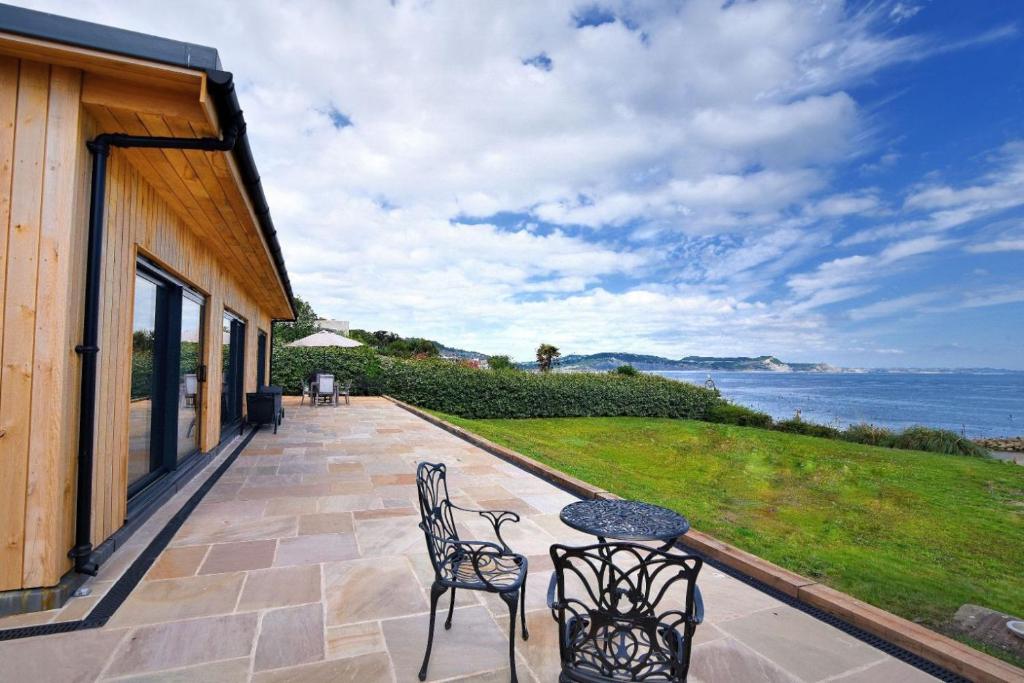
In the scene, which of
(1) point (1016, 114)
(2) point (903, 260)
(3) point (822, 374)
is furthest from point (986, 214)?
(3) point (822, 374)

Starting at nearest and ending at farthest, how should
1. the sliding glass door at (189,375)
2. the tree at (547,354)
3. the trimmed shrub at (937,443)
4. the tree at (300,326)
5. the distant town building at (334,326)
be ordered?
the sliding glass door at (189,375) < the trimmed shrub at (937,443) < the tree at (300,326) < the tree at (547,354) < the distant town building at (334,326)

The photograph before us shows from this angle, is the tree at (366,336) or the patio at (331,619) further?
the tree at (366,336)

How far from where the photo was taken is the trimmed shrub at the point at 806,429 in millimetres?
14500

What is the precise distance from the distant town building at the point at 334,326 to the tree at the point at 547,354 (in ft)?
57.6

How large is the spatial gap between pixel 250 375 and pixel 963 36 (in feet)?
51.3

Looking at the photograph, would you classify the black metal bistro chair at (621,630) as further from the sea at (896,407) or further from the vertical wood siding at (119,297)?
the sea at (896,407)

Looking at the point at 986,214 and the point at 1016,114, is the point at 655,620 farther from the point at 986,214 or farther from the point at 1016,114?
the point at 986,214

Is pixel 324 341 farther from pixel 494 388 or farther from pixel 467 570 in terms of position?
pixel 467 570

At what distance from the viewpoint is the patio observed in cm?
214

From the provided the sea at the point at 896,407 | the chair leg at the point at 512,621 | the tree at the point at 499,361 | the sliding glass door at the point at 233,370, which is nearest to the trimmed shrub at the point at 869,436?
the sea at the point at 896,407

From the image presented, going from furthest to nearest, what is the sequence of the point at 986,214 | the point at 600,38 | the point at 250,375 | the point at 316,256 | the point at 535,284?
1. the point at 535,284
2. the point at 316,256
3. the point at 986,214
4. the point at 250,375
5. the point at 600,38

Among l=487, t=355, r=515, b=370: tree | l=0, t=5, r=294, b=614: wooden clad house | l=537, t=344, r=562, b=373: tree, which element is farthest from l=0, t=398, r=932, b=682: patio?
l=537, t=344, r=562, b=373: tree

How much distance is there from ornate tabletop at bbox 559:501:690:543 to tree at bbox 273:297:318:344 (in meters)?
25.2

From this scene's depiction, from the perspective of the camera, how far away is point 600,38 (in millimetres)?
7789
